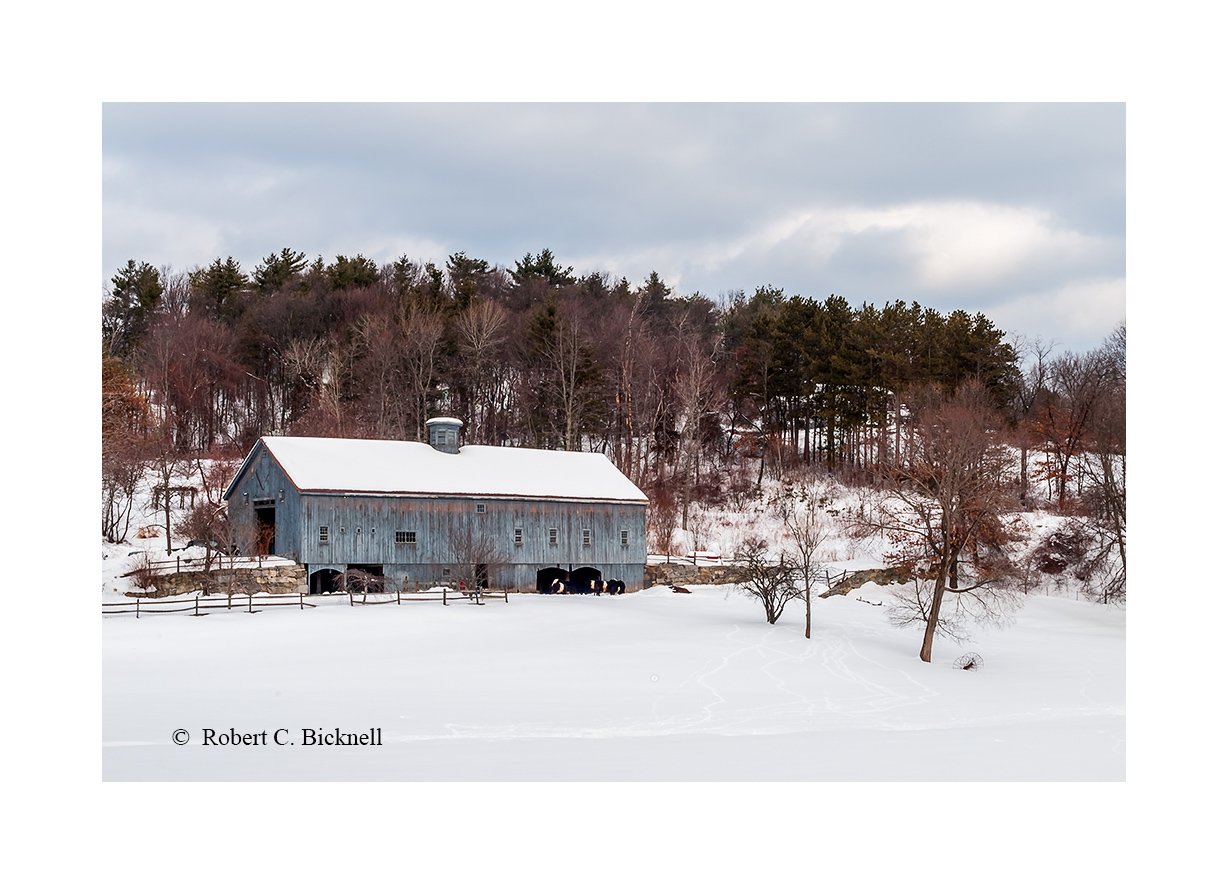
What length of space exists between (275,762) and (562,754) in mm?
3981

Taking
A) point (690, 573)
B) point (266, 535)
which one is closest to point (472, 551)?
point (266, 535)

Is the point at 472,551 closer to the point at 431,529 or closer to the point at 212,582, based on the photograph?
the point at 431,529

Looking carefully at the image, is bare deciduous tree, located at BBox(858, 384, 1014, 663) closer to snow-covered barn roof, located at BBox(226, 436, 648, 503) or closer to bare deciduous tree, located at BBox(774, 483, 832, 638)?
bare deciduous tree, located at BBox(774, 483, 832, 638)

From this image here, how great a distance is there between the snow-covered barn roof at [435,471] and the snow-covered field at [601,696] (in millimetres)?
5601

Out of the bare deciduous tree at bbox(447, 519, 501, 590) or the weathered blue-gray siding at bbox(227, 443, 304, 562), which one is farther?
the bare deciduous tree at bbox(447, 519, 501, 590)

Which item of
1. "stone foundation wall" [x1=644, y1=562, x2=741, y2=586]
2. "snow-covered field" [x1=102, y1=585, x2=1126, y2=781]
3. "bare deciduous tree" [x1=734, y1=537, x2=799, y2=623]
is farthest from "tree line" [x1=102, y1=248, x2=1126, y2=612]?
"snow-covered field" [x1=102, y1=585, x2=1126, y2=781]

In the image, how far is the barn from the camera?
3634 cm

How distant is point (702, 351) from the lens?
64625 mm

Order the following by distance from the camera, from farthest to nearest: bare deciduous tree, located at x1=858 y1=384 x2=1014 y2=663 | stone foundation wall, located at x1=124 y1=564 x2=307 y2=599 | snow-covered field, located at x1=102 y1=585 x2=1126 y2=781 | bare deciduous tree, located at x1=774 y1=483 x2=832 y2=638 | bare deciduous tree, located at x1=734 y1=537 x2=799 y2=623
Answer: bare deciduous tree, located at x1=774 y1=483 x2=832 y2=638, stone foundation wall, located at x1=124 y1=564 x2=307 y2=599, bare deciduous tree, located at x1=734 y1=537 x2=799 y2=623, bare deciduous tree, located at x1=858 y1=384 x2=1014 y2=663, snow-covered field, located at x1=102 y1=585 x2=1126 y2=781

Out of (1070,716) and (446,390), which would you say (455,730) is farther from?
(446,390)

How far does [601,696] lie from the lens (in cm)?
2133

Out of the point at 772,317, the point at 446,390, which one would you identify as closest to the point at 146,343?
the point at 446,390

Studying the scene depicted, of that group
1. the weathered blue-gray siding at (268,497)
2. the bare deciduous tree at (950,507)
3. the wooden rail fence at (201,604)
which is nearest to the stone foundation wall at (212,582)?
the wooden rail fence at (201,604)

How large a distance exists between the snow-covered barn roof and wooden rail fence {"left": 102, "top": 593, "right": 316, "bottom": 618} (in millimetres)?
4818
